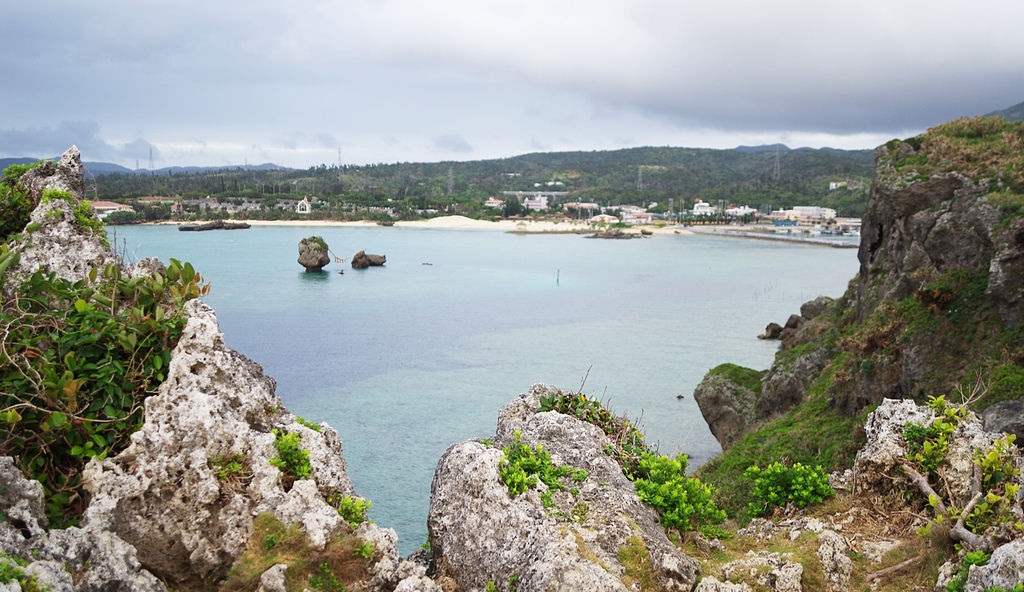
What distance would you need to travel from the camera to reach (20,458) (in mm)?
6121

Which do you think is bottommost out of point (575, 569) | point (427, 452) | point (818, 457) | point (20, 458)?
point (427, 452)

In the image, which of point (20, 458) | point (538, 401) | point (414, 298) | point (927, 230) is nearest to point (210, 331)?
point (20, 458)

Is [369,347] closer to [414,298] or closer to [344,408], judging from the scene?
[344,408]

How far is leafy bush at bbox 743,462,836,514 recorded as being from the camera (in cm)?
975

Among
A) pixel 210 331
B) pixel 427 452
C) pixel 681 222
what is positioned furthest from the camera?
pixel 681 222

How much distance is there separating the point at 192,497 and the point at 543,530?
315 cm

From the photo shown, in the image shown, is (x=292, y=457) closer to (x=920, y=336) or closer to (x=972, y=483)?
(x=972, y=483)

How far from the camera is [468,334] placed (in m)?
47.3

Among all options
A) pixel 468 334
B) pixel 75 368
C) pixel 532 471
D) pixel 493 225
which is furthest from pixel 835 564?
pixel 493 225

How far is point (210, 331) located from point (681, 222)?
187843mm

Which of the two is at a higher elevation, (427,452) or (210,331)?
(210,331)

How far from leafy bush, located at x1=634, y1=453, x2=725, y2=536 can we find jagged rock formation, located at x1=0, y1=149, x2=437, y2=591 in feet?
9.18

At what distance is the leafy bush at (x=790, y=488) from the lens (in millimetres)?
9750

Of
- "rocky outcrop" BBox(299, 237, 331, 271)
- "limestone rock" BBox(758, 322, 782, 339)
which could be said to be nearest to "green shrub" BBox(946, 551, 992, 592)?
"limestone rock" BBox(758, 322, 782, 339)
